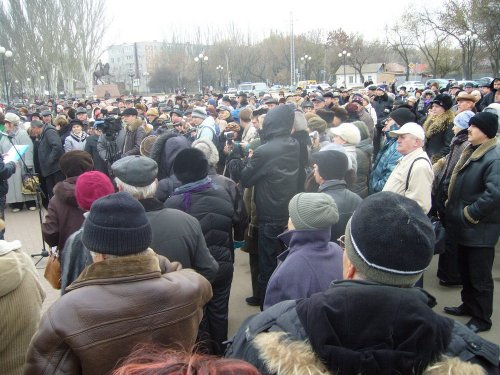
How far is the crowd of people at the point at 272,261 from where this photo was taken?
135cm

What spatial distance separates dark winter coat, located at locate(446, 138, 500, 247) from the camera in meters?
4.02

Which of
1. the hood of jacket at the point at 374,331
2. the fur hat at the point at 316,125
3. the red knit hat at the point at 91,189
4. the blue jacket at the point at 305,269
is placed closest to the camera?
the hood of jacket at the point at 374,331

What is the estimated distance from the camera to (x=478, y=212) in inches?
160

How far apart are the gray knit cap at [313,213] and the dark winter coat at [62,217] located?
78.2 inches

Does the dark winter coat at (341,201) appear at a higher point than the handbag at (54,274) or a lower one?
higher

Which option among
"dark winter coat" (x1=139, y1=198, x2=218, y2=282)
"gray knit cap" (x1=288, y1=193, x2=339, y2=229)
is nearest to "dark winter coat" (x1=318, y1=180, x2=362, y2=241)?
"gray knit cap" (x1=288, y1=193, x2=339, y2=229)

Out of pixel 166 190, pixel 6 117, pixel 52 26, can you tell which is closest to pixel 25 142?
pixel 6 117

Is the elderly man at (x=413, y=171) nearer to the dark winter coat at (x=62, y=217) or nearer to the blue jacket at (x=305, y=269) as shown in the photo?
the blue jacket at (x=305, y=269)

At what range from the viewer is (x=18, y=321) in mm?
2365

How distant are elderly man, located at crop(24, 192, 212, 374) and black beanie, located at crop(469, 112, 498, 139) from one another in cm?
315

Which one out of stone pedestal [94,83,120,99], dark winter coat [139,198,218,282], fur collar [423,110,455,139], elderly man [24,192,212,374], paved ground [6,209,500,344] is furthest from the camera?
stone pedestal [94,83,120,99]

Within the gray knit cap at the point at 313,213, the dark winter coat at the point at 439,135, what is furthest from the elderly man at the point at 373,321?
the dark winter coat at the point at 439,135

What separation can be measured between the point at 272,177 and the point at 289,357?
130 inches

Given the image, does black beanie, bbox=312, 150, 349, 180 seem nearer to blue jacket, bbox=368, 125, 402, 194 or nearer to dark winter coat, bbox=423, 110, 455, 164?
blue jacket, bbox=368, 125, 402, 194
